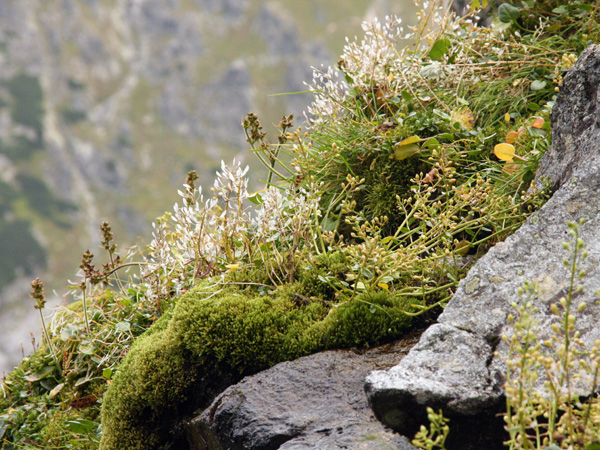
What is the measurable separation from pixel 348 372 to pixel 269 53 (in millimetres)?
194616

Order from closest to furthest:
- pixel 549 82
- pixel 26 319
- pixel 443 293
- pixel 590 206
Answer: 1. pixel 590 206
2. pixel 443 293
3. pixel 549 82
4. pixel 26 319

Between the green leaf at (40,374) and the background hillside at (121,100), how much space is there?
142 m

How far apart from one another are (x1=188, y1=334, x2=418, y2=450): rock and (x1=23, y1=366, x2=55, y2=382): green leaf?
2.51 meters

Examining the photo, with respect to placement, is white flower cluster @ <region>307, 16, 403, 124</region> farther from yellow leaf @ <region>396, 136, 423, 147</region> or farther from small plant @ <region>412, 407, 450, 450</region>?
small plant @ <region>412, 407, 450, 450</region>

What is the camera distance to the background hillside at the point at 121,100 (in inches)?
Answer: 5645

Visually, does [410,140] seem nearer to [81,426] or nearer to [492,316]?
[492,316]

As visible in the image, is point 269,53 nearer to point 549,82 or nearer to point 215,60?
point 215,60

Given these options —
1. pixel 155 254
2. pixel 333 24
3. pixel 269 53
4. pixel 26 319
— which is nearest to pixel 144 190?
pixel 26 319

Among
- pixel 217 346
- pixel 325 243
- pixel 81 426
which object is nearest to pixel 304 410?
pixel 217 346

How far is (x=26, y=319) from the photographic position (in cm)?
12656

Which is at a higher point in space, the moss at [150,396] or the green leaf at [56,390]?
the green leaf at [56,390]

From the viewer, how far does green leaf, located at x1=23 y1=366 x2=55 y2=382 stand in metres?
4.83

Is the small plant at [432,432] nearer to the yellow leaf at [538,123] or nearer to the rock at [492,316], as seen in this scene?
the rock at [492,316]

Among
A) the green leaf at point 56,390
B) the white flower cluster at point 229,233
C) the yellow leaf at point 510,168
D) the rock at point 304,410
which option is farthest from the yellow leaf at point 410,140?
the green leaf at point 56,390
